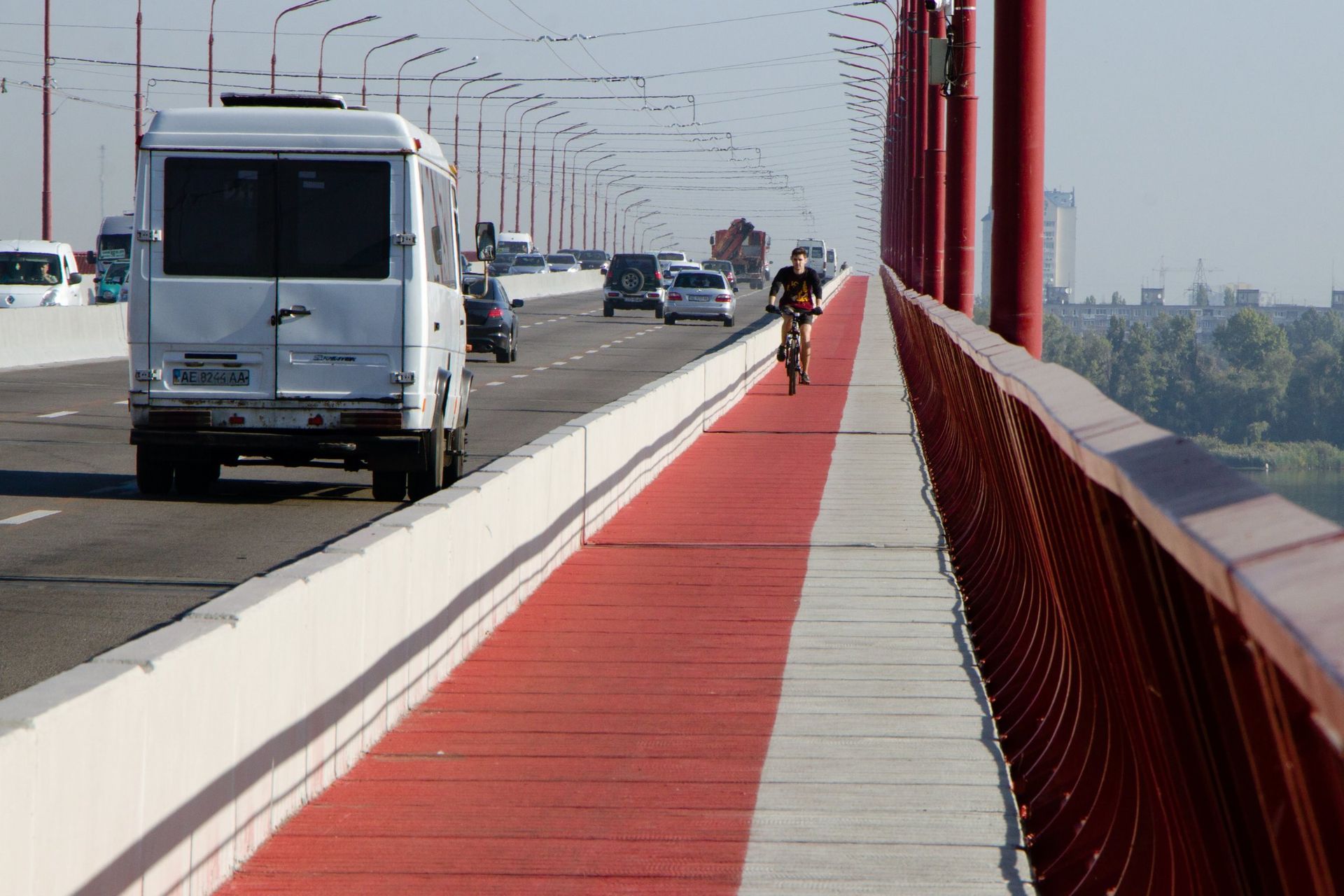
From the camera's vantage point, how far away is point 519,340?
165 ft

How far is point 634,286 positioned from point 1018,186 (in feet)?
181

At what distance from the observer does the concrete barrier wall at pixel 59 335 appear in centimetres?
3444

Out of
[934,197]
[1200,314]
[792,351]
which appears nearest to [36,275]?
[934,197]

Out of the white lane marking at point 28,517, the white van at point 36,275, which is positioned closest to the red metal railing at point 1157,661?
the white lane marking at point 28,517

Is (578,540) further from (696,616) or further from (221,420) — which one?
(221,420)

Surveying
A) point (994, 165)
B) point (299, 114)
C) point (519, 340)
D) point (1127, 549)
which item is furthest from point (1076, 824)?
point (519, 340)

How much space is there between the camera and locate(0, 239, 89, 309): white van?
145ft

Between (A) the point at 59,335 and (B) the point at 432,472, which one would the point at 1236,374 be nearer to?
(B) the point at 432,472

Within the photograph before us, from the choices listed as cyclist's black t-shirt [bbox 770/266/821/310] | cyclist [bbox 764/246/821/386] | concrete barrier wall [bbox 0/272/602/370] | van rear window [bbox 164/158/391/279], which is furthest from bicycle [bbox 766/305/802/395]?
concrete barrier wall [bbox 0/272/602/370]

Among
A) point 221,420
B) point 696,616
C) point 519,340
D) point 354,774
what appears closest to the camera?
point 354,774

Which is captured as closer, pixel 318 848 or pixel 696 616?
pixel 318 848

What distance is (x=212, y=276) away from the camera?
1436cm

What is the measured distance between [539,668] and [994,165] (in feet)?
22.0

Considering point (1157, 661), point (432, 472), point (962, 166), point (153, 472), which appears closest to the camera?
point (1157, 661)
